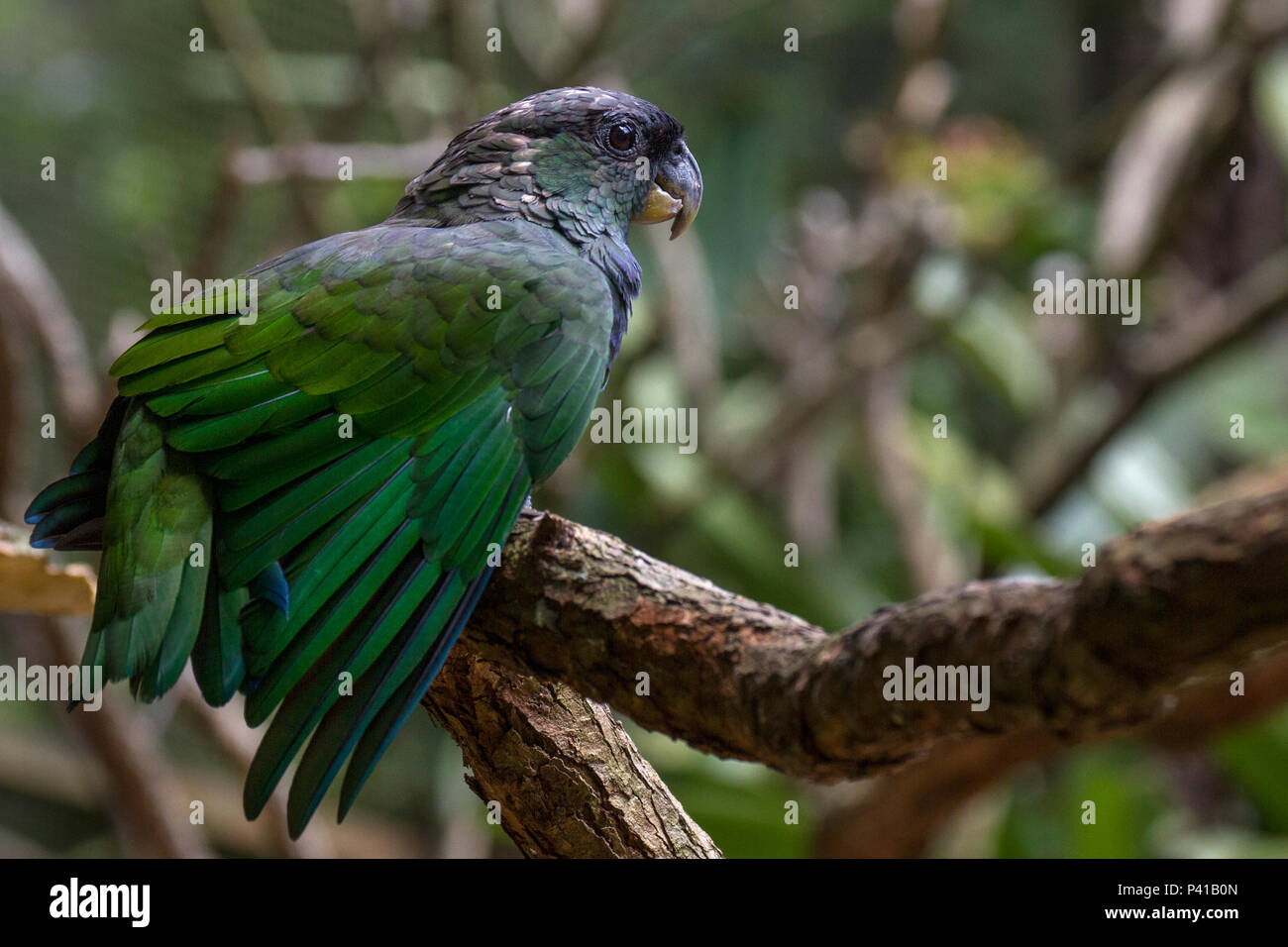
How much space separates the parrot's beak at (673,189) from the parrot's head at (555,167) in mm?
38

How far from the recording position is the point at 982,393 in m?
6.57

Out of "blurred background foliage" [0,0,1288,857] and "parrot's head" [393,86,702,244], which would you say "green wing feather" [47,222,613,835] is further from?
"blurred background foliage" [0,0,1288,857]

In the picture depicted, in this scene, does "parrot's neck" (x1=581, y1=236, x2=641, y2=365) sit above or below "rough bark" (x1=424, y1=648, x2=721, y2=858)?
above

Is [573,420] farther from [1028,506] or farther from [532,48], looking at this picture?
[532,48]

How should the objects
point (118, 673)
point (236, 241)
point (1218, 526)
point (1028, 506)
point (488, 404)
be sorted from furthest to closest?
point (236, 241), point (1028, 506), point (488, 404), point (118, 673), point (1218, 526)

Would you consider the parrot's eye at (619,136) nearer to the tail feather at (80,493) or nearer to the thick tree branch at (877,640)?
the thick tree branch at (877,640)

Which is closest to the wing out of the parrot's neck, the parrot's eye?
the parrot's neck

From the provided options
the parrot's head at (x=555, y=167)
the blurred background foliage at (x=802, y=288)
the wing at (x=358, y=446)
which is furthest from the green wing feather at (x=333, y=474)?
the blurred background foliage at (x=802, y=288)

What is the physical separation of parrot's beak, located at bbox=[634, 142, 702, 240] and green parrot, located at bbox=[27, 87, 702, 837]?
1.25ft

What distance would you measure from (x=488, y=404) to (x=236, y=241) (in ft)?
11.7

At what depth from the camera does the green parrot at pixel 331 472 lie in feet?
4.96

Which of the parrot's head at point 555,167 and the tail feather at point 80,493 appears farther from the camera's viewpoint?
the parrot's head at point 555,167

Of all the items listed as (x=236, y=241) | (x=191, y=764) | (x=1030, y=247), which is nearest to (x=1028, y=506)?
(x=1030, y=247)

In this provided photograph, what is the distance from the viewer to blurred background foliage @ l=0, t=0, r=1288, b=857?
3.88 m
